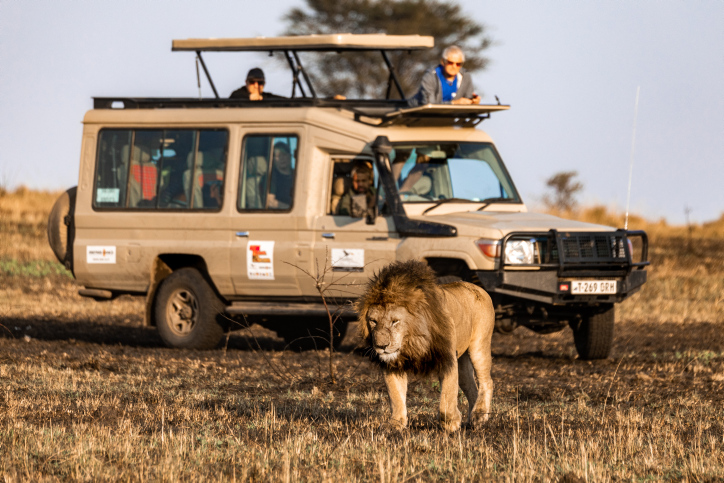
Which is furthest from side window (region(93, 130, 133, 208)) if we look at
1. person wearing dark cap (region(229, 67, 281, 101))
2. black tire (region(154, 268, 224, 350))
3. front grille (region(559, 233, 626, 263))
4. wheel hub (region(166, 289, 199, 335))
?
front grille (region(559, 233, 626, 263))

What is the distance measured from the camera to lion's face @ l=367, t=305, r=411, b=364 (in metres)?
5.62

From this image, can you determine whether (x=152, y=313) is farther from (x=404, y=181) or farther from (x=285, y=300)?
(x=404, y=181)

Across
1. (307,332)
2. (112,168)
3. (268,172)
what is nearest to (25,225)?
(112,168)

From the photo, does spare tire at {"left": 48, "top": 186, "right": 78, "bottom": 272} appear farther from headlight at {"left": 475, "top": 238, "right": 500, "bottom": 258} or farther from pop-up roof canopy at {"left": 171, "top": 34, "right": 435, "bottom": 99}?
headlight at {"left": 475, "top": 238, "right": 500, "bottom": 258}

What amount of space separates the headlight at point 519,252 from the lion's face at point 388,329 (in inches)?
171

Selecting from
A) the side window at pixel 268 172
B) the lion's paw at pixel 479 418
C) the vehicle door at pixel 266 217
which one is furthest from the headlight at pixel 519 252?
the lion's paw at pixel 479 418

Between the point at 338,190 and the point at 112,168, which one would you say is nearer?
the point at 338,190

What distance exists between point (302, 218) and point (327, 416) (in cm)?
431

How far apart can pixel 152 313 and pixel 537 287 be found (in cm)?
476

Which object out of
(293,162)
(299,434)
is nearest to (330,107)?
(293,162)

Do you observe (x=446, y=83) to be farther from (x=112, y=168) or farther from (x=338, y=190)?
(x=112, y=168)

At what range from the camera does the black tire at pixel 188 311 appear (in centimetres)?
1193

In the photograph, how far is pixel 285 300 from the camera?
11688mm

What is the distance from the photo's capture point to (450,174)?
36.5ft
